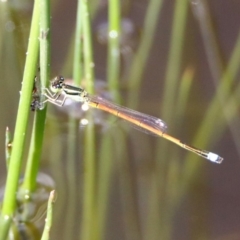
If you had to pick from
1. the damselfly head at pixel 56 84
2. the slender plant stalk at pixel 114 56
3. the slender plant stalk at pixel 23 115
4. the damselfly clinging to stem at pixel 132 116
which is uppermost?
the slender plant stalk at pixel 114 56

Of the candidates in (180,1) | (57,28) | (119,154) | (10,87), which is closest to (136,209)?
(119,154)

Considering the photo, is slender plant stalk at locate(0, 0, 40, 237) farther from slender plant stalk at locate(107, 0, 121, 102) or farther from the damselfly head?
slender plant stalk at locate(107, 0, 121, 102)

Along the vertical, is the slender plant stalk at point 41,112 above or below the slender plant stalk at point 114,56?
below

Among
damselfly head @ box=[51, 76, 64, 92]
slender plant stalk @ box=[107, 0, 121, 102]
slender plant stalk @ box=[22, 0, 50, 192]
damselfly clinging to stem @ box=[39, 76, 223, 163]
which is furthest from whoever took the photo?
slender plant stalk @ box=[107, 0, 121, 102]

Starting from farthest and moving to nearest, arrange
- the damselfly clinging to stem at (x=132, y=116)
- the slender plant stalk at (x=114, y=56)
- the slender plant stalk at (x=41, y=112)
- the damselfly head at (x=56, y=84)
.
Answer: the slender plant stalk at (x=114, y=56), the damselfly clinging to stem at (x=132, y=116), the damselfly head at (x=56, y=84), the slender plant stalk at (x=41, y=112)

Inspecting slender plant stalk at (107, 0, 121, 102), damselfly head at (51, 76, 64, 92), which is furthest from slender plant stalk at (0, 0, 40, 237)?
slender plant stalk at (107, 0, 121, 102)

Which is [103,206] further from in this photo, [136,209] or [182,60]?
[182,60]

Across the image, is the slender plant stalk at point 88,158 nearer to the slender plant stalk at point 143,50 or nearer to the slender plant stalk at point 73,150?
the slender plant stalk at point 73,150

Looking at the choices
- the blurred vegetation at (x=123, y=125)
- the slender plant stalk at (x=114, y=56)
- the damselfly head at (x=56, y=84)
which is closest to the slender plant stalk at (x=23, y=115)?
the blurred vegetation at (x=123, y=125)
